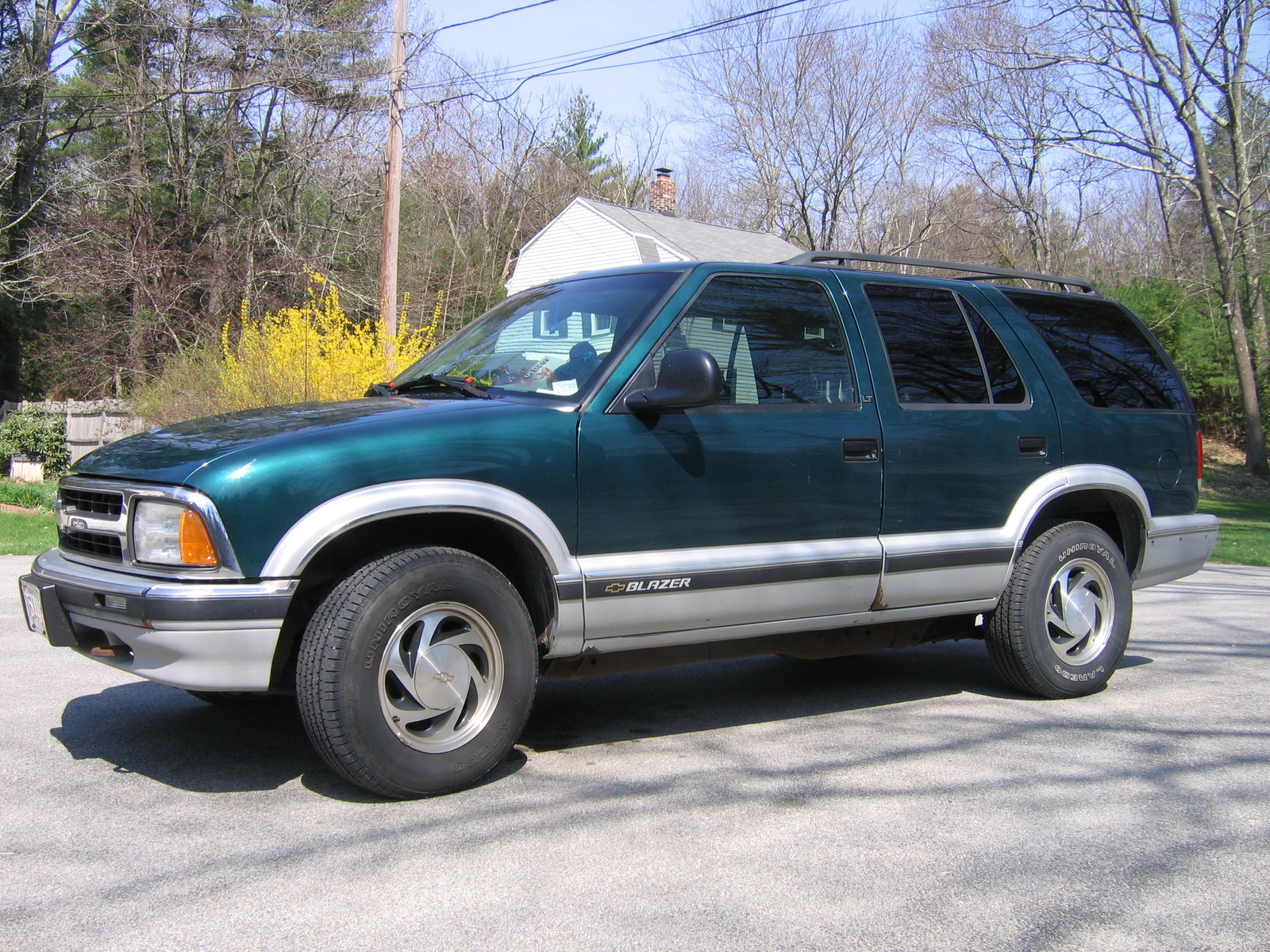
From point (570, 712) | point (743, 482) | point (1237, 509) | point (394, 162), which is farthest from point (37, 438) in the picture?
point (1237, 509)

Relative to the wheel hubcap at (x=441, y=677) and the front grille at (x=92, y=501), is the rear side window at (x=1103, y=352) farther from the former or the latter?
the front grille at (x=92, y=501)

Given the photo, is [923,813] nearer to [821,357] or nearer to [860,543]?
[860,543]

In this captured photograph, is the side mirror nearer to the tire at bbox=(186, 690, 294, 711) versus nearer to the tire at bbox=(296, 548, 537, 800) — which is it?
the tire at bbox=(296, 548, 537, 800)

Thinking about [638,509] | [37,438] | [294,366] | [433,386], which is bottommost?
[37,438]

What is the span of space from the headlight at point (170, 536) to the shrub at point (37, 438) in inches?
710

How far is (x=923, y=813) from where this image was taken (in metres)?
3.81

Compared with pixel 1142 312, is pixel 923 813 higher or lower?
lower

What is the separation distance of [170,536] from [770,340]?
243cm

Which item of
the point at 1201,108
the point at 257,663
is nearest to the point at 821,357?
the point at 257,663

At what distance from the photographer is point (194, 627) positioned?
3514 millimetres

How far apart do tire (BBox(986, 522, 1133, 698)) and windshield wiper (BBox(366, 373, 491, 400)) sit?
2624 millimetres

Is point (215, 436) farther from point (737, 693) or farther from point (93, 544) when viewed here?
point (737, 693)

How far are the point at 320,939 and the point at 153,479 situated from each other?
1.64m

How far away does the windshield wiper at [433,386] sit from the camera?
4.48m
